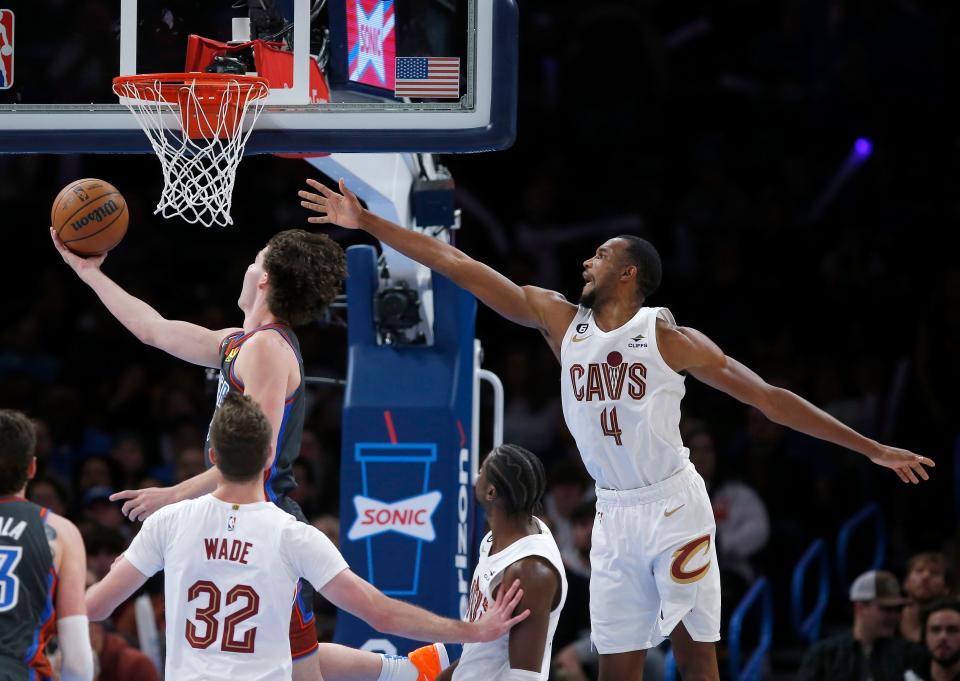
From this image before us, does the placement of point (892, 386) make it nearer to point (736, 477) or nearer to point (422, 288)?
point (736, 477)

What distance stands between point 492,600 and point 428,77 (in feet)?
7.91

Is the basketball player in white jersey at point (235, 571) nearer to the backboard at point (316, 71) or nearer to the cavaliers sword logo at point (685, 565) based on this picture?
the cavaliers sword logo at point (685, 565)

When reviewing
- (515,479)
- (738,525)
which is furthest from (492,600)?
(738,525)

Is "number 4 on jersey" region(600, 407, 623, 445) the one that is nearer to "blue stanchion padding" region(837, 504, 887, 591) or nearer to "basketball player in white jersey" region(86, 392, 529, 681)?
"basketball player in white jersey" region(86, 392, 529, 681)

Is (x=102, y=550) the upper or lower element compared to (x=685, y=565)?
lower

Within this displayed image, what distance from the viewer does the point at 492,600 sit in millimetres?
5094

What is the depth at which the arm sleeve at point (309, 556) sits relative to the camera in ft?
15.1

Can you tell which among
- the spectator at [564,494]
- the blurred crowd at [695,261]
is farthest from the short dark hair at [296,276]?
the spectator at [564,494]

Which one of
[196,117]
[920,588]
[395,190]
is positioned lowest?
[920,588]

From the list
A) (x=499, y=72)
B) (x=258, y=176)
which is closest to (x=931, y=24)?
(x=258, y=176)

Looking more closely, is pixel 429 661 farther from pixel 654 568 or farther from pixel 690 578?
pixel 690 578

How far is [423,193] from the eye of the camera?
735cm

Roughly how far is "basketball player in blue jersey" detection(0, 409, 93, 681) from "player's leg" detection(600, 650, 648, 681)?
6.76ft

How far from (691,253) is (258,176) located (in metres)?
4.36
